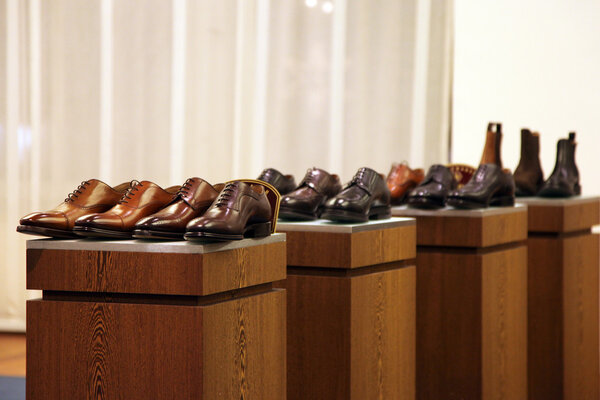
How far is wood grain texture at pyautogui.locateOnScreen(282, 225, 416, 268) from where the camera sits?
252cm

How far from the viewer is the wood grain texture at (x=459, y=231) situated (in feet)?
10.2

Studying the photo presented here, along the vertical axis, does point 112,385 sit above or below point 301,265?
below

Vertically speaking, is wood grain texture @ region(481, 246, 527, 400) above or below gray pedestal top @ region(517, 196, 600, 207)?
below

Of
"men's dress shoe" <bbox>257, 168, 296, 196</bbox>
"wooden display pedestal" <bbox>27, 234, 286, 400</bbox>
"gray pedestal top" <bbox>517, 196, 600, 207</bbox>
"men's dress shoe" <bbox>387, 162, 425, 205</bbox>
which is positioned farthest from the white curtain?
"wooden display pedestal" <bbox>27, 234, 286, 400</bbox>


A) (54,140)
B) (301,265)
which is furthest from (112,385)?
(54,140)

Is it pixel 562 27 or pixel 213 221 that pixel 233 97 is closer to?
pixel 562 27

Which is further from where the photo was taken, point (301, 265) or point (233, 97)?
point (233, 97)

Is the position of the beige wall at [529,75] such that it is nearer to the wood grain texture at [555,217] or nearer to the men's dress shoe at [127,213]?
the wood grain texture at [555,217]

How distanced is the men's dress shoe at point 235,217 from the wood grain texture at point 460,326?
45.2 inches

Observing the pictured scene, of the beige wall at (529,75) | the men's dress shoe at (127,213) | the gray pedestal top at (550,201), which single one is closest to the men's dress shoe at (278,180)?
the men's dress shoe at (127,213)

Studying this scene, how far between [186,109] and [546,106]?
2.31 meters

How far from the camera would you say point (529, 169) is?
12.8 ft

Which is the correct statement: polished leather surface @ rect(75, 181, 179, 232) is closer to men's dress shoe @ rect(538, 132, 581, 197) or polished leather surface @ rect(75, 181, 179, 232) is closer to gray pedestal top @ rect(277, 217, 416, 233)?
gray pedestal top @ rect(277, 217, 416, 233)

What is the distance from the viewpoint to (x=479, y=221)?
121 inches
